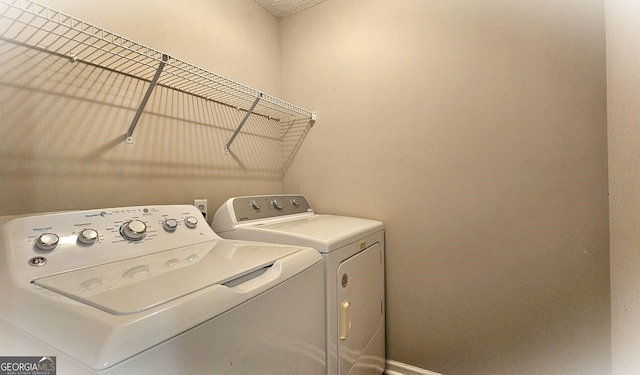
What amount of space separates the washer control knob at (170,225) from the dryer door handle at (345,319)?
707mm

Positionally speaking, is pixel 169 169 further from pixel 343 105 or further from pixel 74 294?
pixel 343 105

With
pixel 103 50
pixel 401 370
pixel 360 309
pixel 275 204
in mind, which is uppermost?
pixel 103 50

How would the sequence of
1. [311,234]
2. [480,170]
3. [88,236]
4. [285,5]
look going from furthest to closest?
[285,5], [480,170], [311,234], [88,236]

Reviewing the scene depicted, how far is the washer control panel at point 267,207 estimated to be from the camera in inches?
49.5

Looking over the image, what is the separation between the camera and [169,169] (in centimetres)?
123

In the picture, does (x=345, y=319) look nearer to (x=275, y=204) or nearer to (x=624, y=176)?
(x=275, y=204)

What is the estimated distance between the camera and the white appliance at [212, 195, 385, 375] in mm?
936

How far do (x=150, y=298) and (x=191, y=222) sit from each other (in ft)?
1.97

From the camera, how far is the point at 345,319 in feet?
3.28

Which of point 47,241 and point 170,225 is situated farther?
point 170,225

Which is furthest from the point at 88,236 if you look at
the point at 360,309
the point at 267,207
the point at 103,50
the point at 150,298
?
the point at 360,309

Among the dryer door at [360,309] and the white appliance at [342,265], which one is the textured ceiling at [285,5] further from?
the dryer door at [360,309]

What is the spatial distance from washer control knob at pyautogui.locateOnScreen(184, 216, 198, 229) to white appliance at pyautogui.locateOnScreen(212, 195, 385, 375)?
0.17 m

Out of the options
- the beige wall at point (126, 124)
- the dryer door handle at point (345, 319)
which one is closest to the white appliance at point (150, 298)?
the dryer door handle at point (345, 319)
